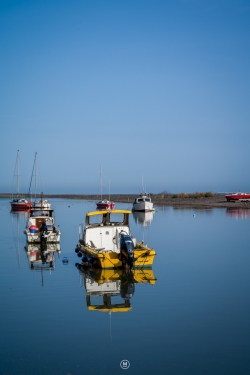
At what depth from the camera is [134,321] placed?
14289 millimetres

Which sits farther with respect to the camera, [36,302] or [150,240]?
[150,240]

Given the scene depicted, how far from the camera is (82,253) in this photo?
80.2 feet

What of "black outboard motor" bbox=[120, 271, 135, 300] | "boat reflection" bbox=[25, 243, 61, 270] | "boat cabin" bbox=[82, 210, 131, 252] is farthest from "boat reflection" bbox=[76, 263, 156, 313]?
"boat reflection" bbox=[25, 243, 61, 270]

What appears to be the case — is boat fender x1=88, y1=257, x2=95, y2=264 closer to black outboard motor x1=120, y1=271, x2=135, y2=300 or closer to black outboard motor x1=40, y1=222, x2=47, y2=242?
black outboard motor x1=120, y1=271, x2=135, y2=300

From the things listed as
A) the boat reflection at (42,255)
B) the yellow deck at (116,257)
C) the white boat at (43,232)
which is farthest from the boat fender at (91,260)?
the white boat at (43,232)

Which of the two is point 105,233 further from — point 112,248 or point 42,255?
point 42,255

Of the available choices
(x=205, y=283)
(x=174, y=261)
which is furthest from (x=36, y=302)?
(x=174, y=261)

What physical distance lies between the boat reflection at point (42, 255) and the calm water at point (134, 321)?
0.26 meters

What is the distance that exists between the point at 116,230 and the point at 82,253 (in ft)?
6.93

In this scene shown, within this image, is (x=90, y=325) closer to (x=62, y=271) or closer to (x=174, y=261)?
(x=62, y=271)

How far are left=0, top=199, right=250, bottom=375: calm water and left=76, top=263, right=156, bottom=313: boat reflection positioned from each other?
0.27 ft

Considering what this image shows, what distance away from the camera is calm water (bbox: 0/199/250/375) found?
11125 millimetres

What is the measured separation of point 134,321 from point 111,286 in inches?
197

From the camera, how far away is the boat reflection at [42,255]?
2438 cm
